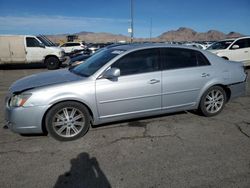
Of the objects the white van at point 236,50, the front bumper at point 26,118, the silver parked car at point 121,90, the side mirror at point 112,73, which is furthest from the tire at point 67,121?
the white van at point 236,50

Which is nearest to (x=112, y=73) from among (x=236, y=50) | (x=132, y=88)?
(x=132, y=88)

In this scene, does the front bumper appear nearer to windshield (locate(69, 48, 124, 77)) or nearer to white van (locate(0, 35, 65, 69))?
windshield (locate(69, 48, 124, 77))

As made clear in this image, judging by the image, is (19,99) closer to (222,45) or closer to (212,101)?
(212,101)


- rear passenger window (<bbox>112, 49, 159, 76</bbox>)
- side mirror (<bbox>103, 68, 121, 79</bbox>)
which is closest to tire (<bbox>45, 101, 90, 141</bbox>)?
side mirror (<bbox>103, 68, 121, 79</bbox>)

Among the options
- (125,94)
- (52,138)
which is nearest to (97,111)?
(125,94)

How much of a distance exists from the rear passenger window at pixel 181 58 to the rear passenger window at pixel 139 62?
21 cm

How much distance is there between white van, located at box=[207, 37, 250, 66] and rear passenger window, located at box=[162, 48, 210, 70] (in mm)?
7680

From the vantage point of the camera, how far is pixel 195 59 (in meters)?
4.91

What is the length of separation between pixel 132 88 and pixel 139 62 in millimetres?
540

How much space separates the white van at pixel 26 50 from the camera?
1427 centimetres

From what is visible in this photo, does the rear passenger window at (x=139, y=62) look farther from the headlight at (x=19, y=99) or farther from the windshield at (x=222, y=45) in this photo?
the windshield at (x=222, y=45)

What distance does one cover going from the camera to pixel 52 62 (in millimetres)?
14688

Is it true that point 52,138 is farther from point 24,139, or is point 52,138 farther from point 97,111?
point 97,111

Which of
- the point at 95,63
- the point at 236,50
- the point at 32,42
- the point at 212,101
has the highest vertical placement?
the point at 32,42
